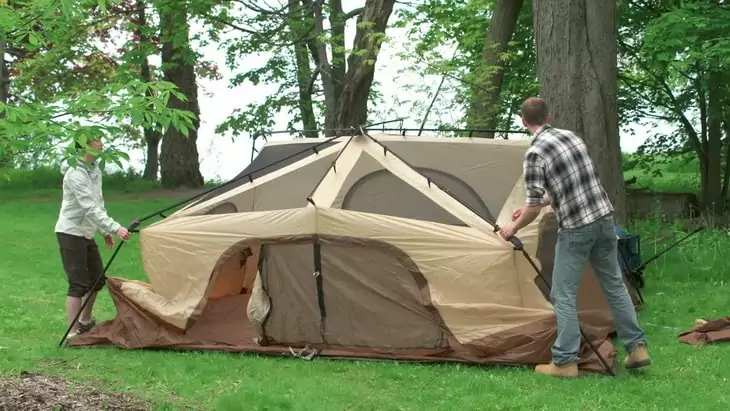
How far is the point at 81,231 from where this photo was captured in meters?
6.00

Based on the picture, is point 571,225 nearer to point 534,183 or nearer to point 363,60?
point 534,183

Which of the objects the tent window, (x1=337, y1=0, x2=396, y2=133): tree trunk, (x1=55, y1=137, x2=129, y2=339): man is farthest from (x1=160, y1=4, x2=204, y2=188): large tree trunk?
the tent window

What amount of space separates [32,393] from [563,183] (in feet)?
10.4

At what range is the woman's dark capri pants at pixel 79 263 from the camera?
5.99 meters

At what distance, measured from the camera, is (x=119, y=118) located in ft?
13.1

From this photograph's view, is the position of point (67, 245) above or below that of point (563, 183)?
below

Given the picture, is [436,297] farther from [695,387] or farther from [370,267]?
[695,387]

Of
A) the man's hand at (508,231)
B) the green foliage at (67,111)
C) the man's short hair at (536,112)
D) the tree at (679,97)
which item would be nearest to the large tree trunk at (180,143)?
the tree at (679,97)

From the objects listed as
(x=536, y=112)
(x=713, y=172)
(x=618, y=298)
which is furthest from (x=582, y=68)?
(x=713, y=172)

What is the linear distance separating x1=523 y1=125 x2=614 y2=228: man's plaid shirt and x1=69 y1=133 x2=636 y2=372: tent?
563 mm

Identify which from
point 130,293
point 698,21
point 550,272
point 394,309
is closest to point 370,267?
point 394,309

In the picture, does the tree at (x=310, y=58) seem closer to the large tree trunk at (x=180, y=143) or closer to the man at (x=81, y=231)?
the large tree trunk at (x=180, y=143)

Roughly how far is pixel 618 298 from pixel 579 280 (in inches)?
10.3

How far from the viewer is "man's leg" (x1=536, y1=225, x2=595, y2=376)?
184 inches
